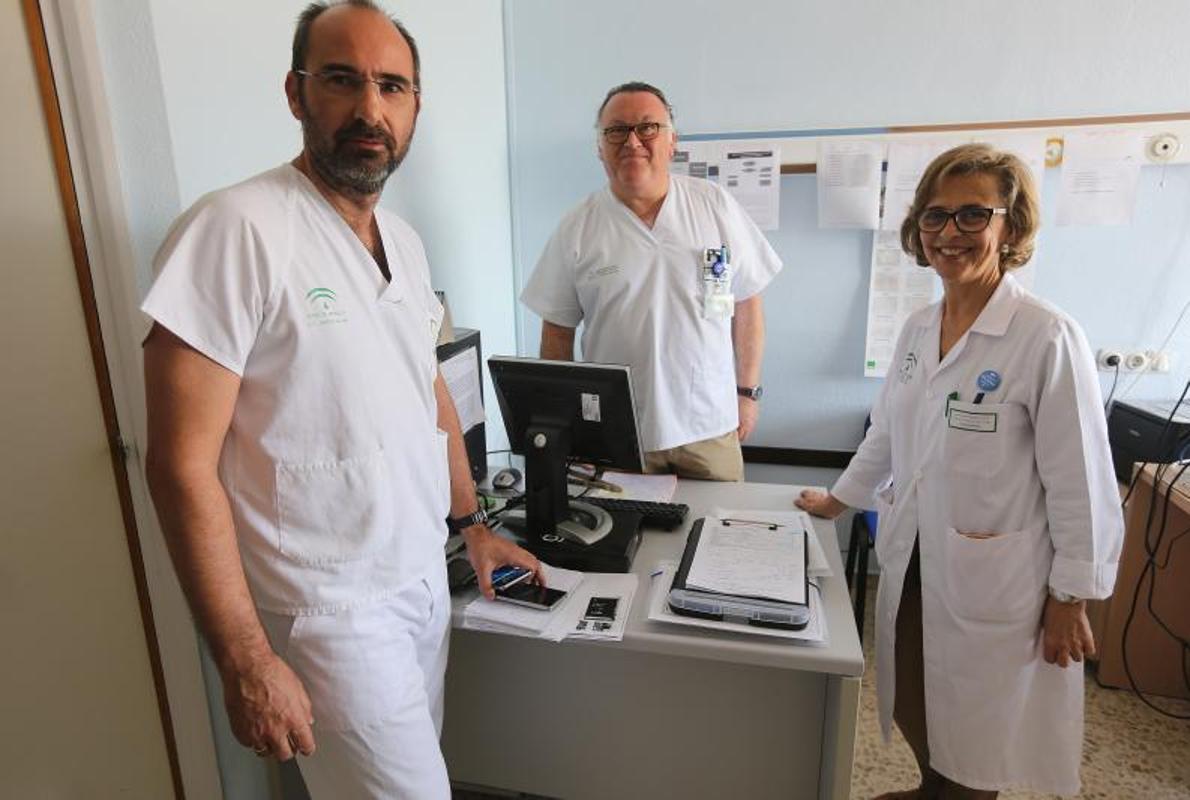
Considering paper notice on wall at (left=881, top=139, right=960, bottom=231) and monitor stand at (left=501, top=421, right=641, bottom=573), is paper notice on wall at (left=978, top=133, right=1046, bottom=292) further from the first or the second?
monitor stand at (left=501, top=421, right=641, bottom=573)

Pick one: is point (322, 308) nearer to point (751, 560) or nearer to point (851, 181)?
point (751, 560)

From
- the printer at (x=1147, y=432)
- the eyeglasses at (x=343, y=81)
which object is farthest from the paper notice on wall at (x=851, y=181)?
the eyeglasses at (x=343, y=81)

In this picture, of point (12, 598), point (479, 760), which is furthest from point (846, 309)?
point (12, 598)

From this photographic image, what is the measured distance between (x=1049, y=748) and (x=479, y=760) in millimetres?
1223

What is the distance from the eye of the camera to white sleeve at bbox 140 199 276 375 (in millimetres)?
863

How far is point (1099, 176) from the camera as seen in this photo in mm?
2377

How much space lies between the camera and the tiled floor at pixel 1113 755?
1883 mm

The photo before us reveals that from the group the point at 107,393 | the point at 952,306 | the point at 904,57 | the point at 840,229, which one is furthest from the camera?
the point at 840,229

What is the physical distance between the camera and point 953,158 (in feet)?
4.50

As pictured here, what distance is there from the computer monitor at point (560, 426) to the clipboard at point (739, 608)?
11.1 inches

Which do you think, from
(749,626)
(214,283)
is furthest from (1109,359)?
(214,283)

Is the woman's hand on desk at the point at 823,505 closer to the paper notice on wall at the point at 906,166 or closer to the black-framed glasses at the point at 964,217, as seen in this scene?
the black-framed glasses at the point at 964,217

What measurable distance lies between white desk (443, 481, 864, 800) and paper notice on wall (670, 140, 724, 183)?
148cm

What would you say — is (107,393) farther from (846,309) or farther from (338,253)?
(846,309)
